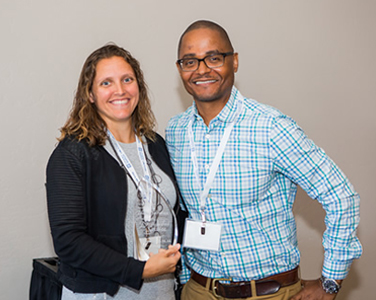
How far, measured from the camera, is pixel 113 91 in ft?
6.71

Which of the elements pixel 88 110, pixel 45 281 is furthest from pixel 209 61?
pixel 45 281

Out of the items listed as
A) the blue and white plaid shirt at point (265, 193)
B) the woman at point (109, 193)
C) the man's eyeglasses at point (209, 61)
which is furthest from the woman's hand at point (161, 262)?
the man's eyeglasses at point (209, 61)

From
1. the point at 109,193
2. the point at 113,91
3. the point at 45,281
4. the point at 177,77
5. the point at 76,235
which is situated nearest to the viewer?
the point at 76,235

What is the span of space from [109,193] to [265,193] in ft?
2.10

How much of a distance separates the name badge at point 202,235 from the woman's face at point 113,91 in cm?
53

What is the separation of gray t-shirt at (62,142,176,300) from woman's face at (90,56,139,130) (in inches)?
5.3

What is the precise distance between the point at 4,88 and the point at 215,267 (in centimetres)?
143

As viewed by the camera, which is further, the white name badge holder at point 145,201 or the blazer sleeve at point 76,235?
the white name badge holder at point 145,201

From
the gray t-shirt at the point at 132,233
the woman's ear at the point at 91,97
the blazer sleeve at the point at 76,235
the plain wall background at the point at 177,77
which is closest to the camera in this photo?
the blazer sleeve at the point at 76,235

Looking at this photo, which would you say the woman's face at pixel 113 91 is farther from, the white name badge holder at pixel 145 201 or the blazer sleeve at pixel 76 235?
the blazer sleeve at pixel 76 235

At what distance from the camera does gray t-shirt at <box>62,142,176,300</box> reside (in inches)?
77.3

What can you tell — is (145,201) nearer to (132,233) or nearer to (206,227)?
(132,233)

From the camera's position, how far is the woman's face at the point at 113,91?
2.05 m

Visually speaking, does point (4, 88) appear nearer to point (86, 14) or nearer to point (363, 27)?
point (86, 14)
